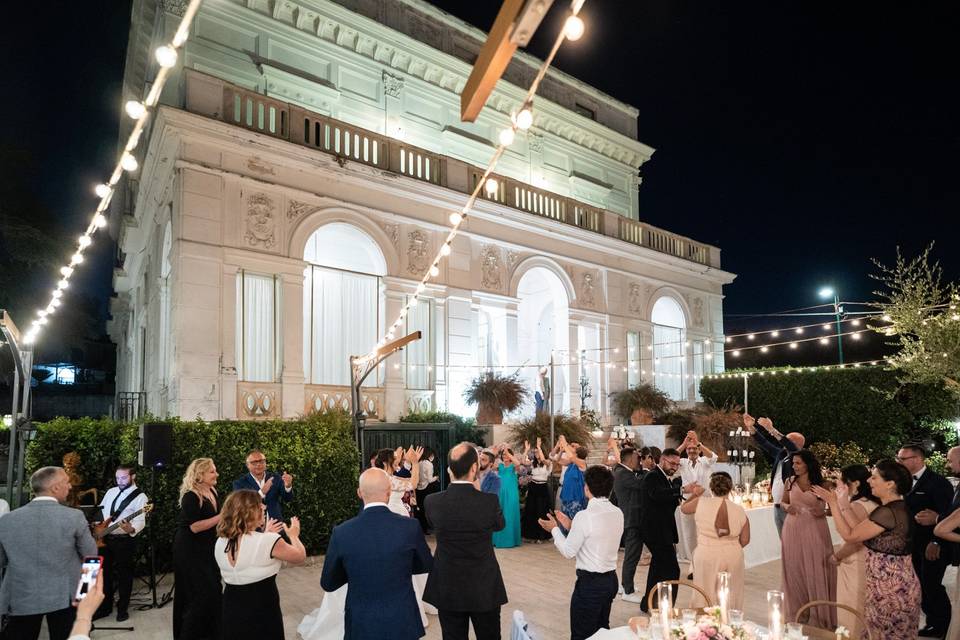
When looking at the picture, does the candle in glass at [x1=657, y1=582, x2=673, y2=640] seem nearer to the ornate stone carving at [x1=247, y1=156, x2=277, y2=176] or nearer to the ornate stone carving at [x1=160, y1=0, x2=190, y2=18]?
the ornate stone carving at [x1=247, y1=156, x2=277, y2=176]

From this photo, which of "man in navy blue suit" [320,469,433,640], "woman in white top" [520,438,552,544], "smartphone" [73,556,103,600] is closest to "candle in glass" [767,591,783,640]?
"man in navy blue suit" [320,469,433,640]

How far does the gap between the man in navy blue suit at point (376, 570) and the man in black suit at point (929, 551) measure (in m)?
5.45

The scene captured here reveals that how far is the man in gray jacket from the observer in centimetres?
483

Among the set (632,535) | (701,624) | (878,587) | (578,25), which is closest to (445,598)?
(701,624)

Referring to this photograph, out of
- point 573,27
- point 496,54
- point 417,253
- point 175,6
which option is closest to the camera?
point 496,54

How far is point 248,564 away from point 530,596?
4878 millimetres

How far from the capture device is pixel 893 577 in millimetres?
5586

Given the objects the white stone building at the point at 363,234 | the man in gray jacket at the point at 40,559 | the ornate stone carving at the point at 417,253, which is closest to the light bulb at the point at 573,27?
the man in gray jacket at the point at 40,559

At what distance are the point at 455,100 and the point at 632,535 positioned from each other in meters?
15.3

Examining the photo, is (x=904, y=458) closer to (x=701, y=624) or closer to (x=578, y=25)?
(x=701, y=624)

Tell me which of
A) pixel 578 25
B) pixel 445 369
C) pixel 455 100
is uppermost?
pixel 455 100

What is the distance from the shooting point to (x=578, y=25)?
466cm

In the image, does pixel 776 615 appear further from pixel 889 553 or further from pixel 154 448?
pixel 154 448

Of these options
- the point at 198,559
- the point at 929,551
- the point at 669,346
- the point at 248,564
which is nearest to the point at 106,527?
the point at 198,559
